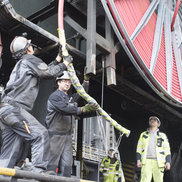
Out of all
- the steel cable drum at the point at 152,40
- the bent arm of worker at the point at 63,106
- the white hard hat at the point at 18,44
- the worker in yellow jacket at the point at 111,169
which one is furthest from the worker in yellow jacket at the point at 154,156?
the white hard hat at the point at 18,44

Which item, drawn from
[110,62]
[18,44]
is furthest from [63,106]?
[110,62]

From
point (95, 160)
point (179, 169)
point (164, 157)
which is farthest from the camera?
point (95, 160)

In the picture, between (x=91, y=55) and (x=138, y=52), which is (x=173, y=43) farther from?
(x=91, y=55)

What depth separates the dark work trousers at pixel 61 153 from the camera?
5.04 metres

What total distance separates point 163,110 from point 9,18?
6.02m

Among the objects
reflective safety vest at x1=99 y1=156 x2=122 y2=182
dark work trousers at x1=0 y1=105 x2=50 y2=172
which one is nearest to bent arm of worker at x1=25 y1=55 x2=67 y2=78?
dark work trousers at x1=0 y1=105 x2=50 y2=172

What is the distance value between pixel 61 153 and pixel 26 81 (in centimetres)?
141

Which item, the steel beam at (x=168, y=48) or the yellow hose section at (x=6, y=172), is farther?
the steel beam at (x=168, y=48)

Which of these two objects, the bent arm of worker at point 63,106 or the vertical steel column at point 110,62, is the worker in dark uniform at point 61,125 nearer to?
the bent arm of worker at point 63,106

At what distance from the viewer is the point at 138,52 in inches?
264

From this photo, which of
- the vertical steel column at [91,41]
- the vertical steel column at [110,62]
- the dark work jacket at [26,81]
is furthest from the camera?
the vertical steel column at [110,62]

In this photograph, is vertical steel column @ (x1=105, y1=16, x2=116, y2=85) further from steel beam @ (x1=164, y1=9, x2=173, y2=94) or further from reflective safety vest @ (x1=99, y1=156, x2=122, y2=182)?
reflective safety vest @ (x1=99, y1=156, x2=122, y2=182)

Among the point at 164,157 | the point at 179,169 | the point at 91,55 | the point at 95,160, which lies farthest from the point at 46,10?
the point at 95,160

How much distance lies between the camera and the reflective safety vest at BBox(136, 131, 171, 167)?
6579 mm
